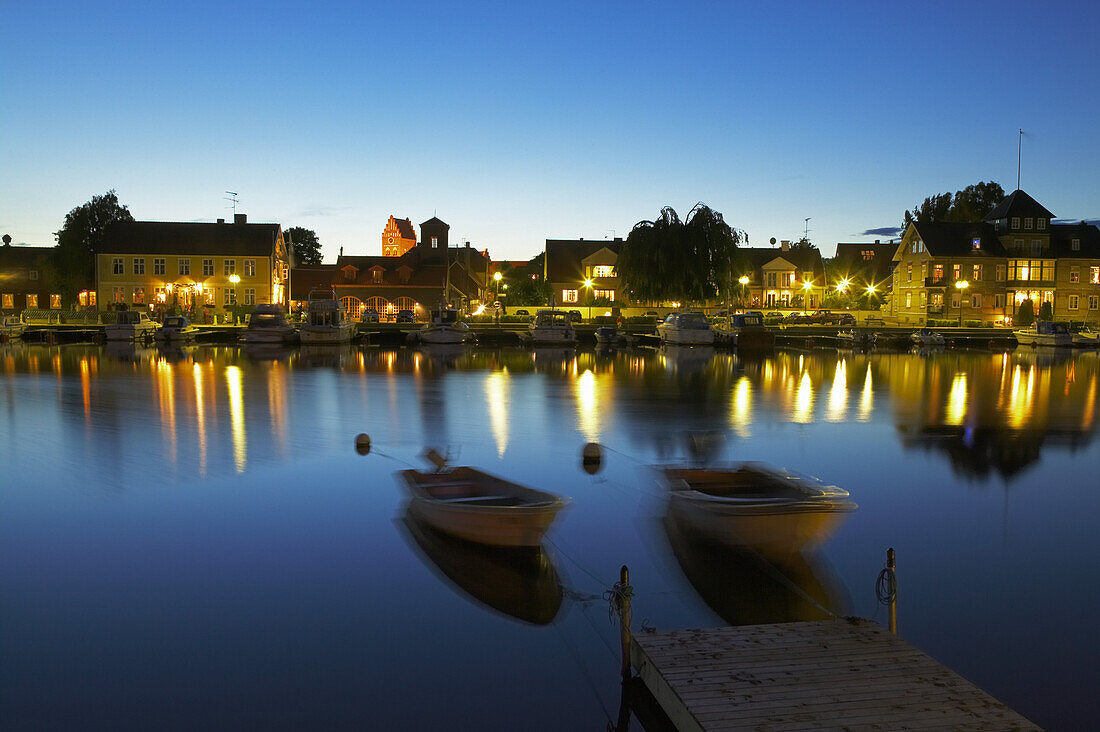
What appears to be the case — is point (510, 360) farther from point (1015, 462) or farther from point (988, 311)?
point (988, 311)

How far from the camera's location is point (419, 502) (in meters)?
12.3

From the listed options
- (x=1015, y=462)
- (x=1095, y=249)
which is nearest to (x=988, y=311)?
(x=1095, y=249)

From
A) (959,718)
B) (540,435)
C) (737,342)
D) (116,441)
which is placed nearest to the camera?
(959,718)

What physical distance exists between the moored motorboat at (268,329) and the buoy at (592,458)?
44.2m

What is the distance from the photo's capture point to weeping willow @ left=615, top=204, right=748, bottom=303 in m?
64.1

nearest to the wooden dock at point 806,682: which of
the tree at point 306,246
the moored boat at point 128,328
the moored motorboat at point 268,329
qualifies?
the moored motorboat at point 268,329

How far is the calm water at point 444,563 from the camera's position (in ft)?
26.3

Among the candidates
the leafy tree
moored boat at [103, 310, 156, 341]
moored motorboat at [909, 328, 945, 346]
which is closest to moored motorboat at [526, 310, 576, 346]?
moored motorboat at [909, 328, 945, 346]

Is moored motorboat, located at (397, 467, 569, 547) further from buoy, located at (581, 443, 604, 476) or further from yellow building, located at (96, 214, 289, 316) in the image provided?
yellow building, located at (96, 214, 289, 316)

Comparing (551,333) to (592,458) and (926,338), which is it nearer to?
(926,338)

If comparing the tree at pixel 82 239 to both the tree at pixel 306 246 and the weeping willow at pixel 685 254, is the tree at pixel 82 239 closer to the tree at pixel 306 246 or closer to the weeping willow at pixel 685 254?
the tree at pixel 306 246

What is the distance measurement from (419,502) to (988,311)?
257ft

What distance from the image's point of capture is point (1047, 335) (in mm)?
59375

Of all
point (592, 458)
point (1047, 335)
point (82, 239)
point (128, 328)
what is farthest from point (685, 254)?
point (82, 239)
